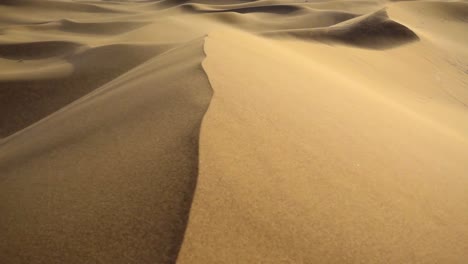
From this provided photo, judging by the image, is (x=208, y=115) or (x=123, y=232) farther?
(x=208, y=115)

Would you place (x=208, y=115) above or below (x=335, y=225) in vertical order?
above

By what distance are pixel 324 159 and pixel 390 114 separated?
107 centimetres

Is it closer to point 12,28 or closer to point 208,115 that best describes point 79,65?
point 208,115

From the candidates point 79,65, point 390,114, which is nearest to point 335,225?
point 390,114

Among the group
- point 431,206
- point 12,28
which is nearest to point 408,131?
point 431,206

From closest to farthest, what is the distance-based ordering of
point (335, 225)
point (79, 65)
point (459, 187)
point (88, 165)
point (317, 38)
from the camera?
point (335, 225), point (88, 165), point (459, 187), point (79, 65), point (317, 38)

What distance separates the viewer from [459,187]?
176 centimetres

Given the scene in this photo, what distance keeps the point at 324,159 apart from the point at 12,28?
6.27m

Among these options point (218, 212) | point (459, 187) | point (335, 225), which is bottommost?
point (459, 187)

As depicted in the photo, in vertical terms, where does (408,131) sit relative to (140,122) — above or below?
below

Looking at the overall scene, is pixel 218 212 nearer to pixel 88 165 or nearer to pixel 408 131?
pixel 88 165

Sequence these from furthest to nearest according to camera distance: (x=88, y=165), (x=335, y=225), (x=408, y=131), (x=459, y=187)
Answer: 1. (x=408, y=131)
2. (x=459, y=187)
3. (x=88, y=165)
4. (x=335, y=225)

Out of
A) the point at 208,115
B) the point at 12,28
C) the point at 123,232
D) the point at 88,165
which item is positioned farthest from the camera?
the point at 12,28

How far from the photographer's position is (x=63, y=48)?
478cm
